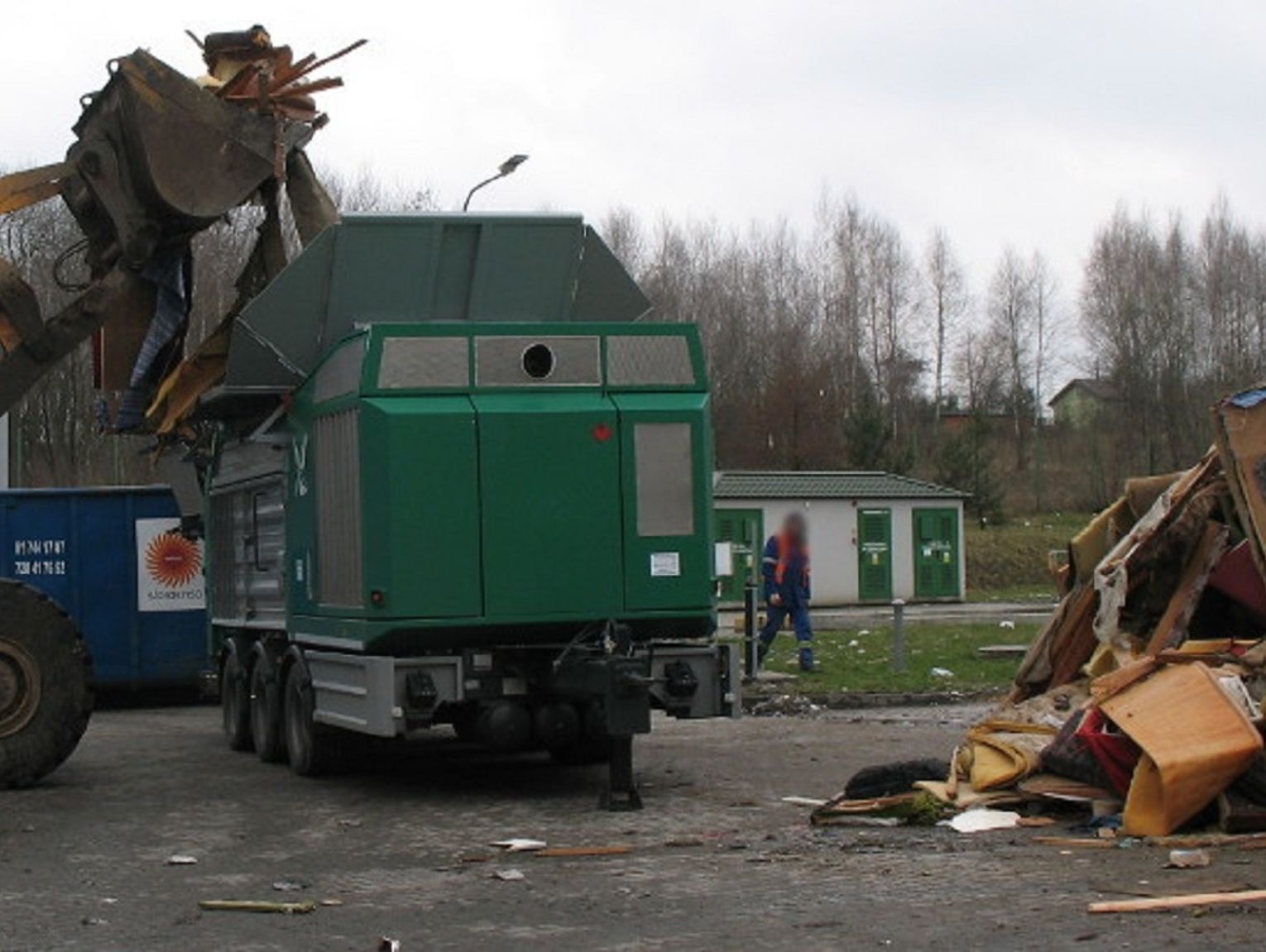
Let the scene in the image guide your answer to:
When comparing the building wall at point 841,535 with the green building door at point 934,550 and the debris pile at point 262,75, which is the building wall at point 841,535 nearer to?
the green building door at point 934,550

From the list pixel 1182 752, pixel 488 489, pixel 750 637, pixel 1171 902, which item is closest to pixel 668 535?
pixel 488 489

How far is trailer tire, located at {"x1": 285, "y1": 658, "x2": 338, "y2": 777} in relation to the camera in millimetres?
14109

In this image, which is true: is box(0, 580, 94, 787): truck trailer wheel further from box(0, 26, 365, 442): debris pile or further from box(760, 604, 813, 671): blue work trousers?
box(760, 604, 813, 671): blue work trousers

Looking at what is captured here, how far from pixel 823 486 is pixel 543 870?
32.8 metres

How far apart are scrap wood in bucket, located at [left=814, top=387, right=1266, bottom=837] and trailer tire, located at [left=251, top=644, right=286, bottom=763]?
5.48 metres

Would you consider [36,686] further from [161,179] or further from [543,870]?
Answer: [543,870]

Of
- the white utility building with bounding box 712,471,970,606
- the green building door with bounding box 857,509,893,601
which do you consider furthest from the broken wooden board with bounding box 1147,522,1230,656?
the green building door with bounding box 857,509,893,601

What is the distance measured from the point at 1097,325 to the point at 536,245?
204 feet

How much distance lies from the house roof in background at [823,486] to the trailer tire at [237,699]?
2397 centimetres

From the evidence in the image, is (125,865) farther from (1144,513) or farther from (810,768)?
(1144,513)

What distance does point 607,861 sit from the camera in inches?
407

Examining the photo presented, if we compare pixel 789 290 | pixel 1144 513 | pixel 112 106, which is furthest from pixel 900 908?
pixel 789 290

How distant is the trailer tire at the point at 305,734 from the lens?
14109 millimetres

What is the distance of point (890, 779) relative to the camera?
1170 cm
